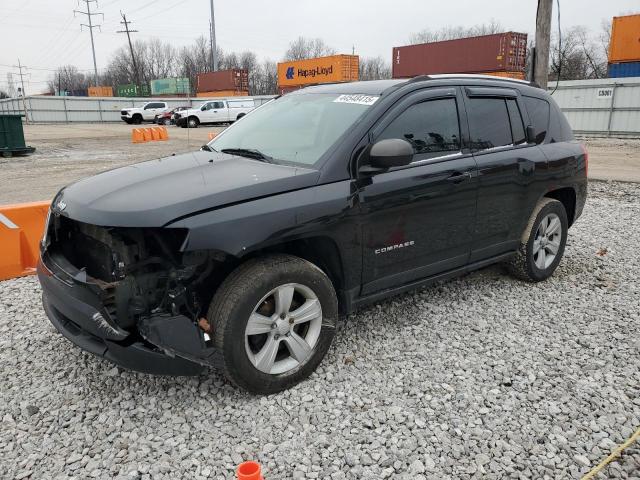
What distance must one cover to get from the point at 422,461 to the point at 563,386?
118 cm

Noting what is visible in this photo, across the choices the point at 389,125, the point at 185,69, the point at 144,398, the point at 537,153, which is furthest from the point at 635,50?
the point at 185,69

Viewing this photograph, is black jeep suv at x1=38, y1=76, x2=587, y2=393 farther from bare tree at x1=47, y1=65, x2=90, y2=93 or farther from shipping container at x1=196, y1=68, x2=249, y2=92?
bare tree at x1=47, y1=65, x2=90, y2=93

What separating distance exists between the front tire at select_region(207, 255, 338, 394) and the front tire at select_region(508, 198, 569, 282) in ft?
7.57

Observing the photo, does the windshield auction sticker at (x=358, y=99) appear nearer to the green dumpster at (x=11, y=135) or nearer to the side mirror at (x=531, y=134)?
the side mirror at (x=531, y=134)

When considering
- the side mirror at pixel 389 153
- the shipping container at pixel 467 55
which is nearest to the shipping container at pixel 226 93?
the shipping container at pixel 467 55

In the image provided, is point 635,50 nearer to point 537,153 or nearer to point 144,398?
point 537,153

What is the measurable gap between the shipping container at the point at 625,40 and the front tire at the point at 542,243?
2455 cm

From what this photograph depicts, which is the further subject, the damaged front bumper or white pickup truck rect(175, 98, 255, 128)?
white pickup truck rect(175, 98, 255, 128)

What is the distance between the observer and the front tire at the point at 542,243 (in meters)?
4.67

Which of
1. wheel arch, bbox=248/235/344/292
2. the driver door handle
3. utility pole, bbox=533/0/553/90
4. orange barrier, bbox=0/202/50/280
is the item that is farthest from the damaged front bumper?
utility pole, bbox=533/0/553/90

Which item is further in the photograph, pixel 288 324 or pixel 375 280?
pixel 375 280

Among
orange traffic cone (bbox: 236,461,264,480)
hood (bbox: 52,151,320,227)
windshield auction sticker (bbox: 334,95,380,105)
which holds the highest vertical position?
windshield auction sticker (bbox: 334,95,380,105)

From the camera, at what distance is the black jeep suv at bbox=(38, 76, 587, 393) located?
275 cm

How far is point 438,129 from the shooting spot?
3840 mm
